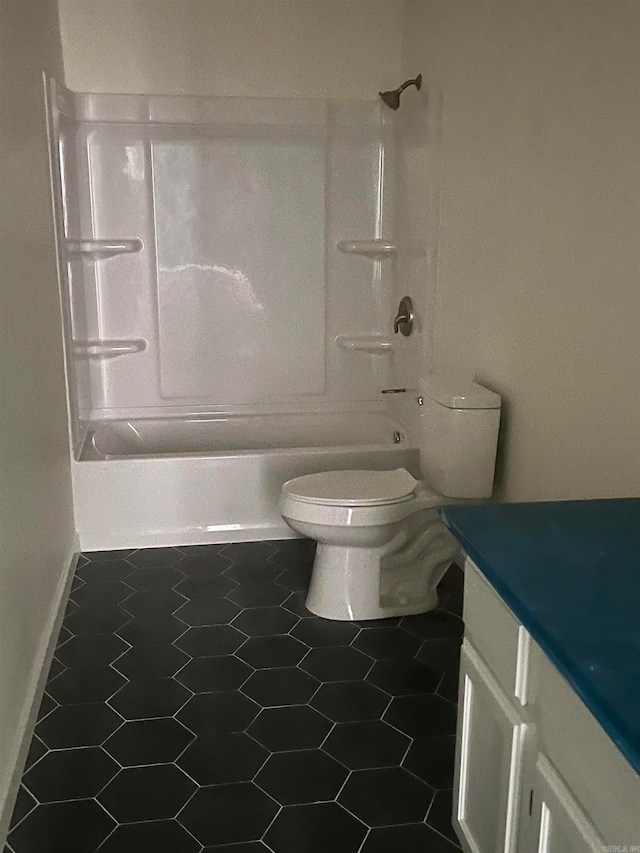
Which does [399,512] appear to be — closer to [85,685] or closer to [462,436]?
[462,436]

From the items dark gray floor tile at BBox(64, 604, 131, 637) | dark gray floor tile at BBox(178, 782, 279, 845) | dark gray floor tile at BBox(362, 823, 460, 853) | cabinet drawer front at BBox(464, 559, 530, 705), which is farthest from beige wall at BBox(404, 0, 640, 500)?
dark gray floor tile at BBox(64, 604, 131, 637)

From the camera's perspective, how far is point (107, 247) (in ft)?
12.9

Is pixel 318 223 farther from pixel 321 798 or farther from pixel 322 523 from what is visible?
pixel 321 798

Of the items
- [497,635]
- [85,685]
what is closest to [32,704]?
[85,685]

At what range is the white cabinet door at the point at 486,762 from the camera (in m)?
1.44

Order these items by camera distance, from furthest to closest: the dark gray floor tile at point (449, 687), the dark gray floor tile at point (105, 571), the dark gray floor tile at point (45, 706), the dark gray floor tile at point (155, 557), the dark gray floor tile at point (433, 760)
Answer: the dark gray floor tile at point (155, 557), the dark gray floor tile at point (105, 571), the dark gray floor tile at point (449, 687), the dark gray floor tile at point (45, 706), the dark gray floor tile at point (433, 760)

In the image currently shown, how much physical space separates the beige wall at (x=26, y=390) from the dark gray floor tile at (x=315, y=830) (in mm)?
621

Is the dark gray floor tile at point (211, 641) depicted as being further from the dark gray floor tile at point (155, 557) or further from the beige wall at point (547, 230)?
the beige wall at point (547, 230)

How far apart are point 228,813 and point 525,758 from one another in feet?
2.89

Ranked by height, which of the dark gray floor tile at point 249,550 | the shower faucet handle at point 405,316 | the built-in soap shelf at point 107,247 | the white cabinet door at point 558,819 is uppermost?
the built-in soap shelf at point 107,247

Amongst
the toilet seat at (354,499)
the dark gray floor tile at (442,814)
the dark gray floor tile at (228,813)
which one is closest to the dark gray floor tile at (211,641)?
the toilet seat at (354,499)

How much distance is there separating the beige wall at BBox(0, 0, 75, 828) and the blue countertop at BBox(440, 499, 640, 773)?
1.14 meters

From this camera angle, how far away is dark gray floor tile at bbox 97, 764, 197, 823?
2006 millimetres

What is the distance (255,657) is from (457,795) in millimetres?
1007
